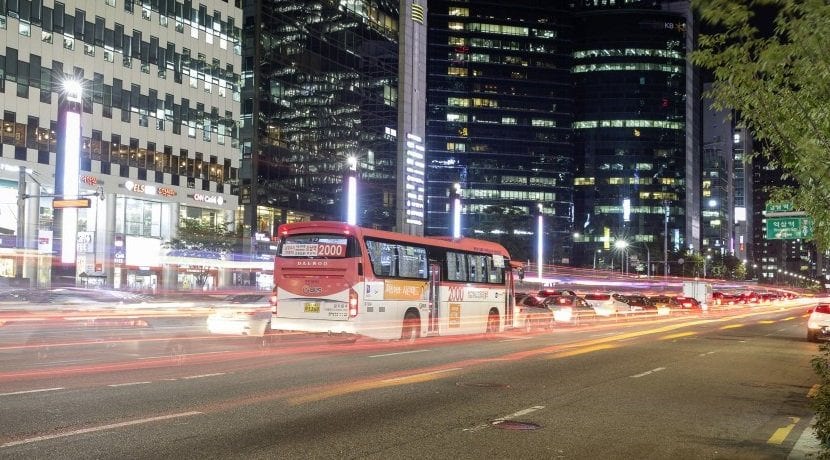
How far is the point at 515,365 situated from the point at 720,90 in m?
9.44

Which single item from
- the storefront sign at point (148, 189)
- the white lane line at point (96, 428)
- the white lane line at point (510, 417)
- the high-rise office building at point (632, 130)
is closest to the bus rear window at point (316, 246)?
the white lane line at point (510, 417)

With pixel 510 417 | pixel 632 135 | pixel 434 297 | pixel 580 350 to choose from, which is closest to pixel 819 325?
pixel 580 350

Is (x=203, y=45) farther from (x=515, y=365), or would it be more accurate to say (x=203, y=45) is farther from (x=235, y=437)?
(x=235, y=437)

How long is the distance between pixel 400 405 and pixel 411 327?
12.0 meters

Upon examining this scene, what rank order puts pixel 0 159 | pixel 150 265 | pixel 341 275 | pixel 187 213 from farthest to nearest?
pixel 187 213 → pixel 150 265 → pixel 0 159 → pixel 341 275

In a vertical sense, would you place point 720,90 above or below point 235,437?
above

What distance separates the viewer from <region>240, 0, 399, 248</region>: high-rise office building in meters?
74.8

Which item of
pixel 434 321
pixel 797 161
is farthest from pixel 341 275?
pixel 797 161

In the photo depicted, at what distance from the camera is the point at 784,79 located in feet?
32.8

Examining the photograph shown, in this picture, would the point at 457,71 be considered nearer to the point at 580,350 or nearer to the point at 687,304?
the point at 687,304

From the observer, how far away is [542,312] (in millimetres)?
32688

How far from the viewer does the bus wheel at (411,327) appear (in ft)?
77.8

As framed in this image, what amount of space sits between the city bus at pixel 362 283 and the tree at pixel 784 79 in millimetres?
12063

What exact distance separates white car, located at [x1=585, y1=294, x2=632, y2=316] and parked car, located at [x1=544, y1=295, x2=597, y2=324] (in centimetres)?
460
